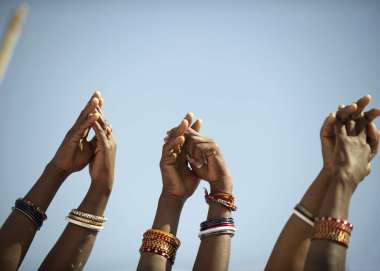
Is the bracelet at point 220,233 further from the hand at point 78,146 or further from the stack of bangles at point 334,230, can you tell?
the hand at point 78,146

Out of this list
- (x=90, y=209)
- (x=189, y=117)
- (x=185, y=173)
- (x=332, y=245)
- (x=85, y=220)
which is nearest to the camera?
(x=332, y=245)

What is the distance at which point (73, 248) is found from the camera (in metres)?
3.69

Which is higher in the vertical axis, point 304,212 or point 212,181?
point 212,181

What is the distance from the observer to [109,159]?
14.0 ft

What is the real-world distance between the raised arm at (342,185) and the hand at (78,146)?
7.66 ft

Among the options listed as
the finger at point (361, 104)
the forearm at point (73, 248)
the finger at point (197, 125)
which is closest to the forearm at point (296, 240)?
the finger at point (361, 104)

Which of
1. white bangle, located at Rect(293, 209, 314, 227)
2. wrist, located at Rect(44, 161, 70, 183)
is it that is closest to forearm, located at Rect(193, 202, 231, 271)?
white bangle, located at Rect(293, 209, 314, 227)

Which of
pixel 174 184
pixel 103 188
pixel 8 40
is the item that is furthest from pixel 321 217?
pixel 8 40

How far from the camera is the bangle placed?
3.77 m

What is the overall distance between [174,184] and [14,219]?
1424 millimetres

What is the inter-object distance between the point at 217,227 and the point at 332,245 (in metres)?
1.08

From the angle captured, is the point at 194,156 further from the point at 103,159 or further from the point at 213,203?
the point at 103,159

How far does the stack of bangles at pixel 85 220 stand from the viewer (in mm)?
3773

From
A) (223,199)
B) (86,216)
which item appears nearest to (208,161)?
(223,199)
